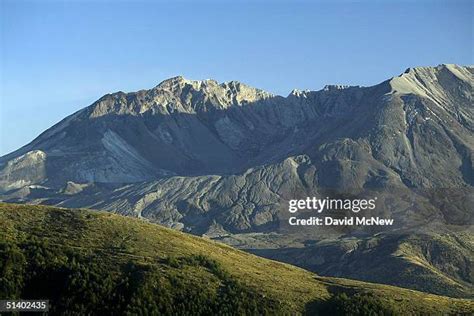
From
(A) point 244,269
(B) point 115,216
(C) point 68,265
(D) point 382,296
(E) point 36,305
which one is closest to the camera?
(E) point 36,305

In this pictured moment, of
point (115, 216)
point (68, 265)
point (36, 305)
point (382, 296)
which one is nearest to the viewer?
point (36, 305)

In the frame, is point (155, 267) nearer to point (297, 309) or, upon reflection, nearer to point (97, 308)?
point (97, 308)

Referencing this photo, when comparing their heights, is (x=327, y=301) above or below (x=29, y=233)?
below

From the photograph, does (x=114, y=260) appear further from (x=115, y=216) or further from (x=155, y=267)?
(x=115, y=216)

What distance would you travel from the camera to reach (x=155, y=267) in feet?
324

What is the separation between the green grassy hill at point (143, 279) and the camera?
90.8 metres

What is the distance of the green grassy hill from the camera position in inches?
3573

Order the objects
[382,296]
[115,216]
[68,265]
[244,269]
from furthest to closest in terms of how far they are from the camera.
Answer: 1. [115,216]
2. [244,269]
3. [382,296]
4. [68,265]

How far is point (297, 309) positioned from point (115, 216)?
38065 millimetres

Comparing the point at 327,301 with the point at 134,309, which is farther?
the point at 327,301

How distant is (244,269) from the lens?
364ft

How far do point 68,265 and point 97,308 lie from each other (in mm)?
8130

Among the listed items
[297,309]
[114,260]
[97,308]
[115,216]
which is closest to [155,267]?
[114,260]

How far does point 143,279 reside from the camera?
3713 inches
